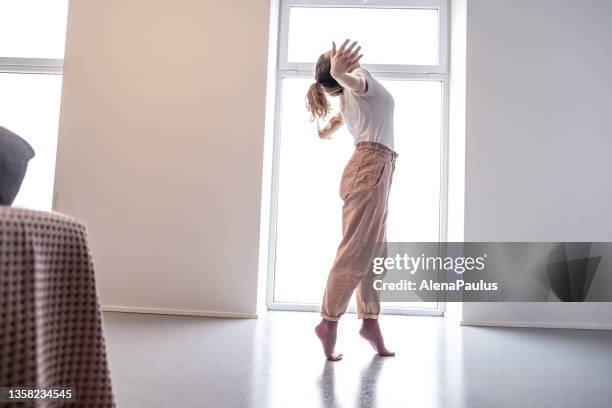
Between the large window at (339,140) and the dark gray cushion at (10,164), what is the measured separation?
2.43m

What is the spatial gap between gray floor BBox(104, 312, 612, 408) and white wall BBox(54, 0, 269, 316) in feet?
1.25

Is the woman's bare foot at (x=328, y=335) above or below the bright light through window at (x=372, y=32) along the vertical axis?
below

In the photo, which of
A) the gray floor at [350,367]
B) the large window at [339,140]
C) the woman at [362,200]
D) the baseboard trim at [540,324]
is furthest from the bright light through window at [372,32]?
the gray floor at [350,367]

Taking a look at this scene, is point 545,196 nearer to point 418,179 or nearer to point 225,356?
point 418,179

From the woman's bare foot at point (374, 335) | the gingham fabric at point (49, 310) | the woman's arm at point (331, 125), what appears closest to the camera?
the gingham fabric at point (49, 310)

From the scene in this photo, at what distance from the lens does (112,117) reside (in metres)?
2.77

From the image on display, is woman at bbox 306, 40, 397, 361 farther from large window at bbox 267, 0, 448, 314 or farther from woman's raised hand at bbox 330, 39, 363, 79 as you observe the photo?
large window at bbox 267, 0, 448, 314

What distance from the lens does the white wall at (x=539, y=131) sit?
8.36 ft

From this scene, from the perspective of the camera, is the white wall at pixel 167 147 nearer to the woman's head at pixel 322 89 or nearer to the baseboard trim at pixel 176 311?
the baseboard trim at pixel 176 311

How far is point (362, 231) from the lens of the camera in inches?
62.1

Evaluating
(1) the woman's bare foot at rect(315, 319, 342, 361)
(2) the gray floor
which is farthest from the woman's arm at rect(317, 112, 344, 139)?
(2) the gray floor

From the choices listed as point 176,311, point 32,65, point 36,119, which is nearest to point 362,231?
point 176,311

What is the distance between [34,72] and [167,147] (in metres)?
1.43

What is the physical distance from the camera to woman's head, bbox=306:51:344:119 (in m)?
1.63
